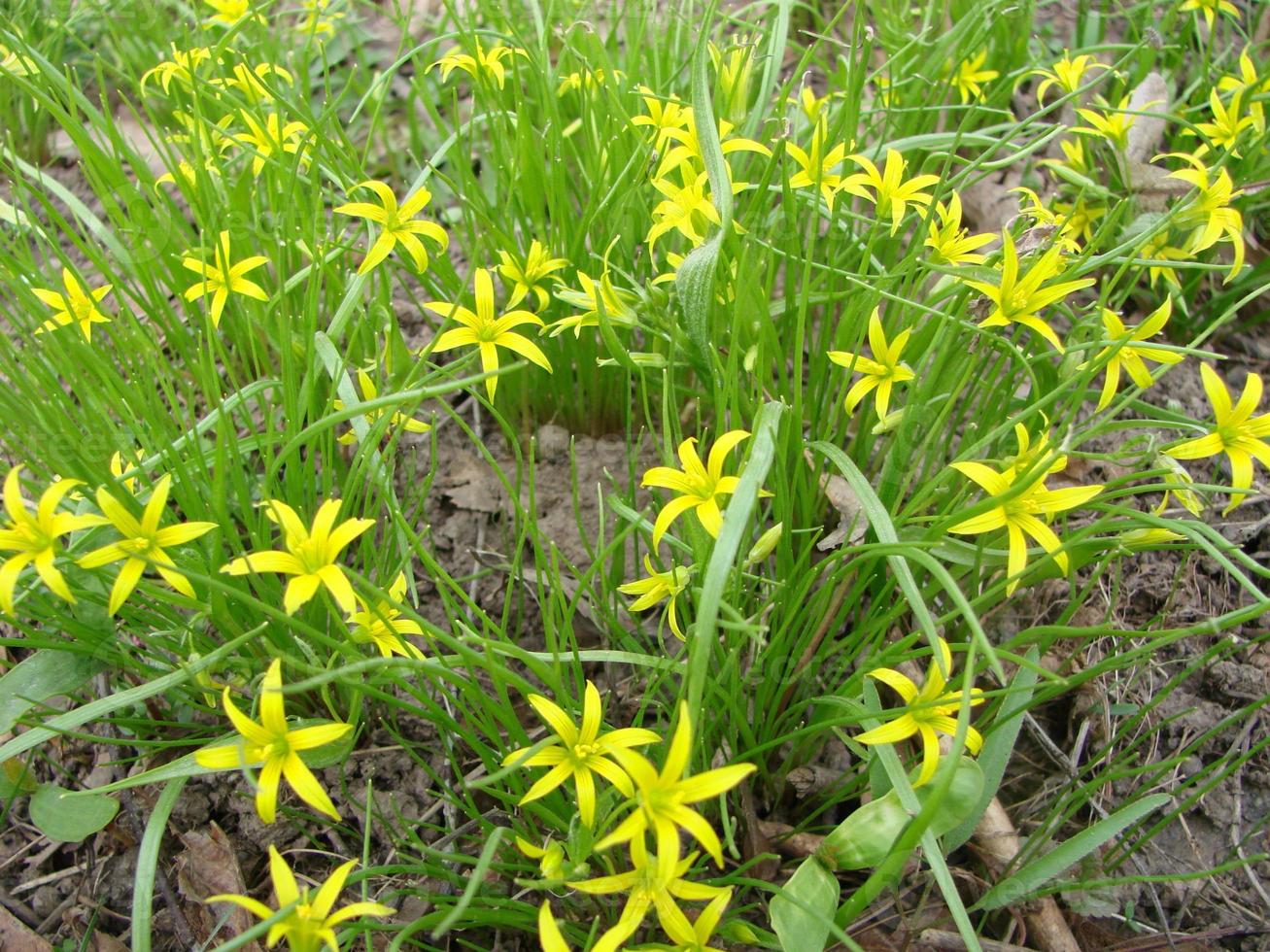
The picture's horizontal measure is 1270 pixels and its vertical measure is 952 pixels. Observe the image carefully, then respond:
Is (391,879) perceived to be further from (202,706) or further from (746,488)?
(746,488)

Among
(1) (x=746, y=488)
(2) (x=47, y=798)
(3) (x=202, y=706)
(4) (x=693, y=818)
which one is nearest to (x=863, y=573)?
(1) (x=746, y=488)

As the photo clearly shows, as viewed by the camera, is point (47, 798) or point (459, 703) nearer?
point (459, 703)

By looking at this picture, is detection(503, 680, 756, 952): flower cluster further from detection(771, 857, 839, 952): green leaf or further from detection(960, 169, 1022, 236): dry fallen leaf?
detection(960, 169, 1022, 236): dry fallen leaf

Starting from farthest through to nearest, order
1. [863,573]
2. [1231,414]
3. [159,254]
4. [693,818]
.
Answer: [159,254] → [863,573] → [1231,414] → [693,818]

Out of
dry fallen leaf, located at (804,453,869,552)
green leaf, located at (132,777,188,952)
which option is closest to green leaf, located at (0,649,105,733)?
green leaf, located at (132,777,188,952)

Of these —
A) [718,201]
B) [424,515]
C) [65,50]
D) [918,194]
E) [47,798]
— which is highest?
[65,50]

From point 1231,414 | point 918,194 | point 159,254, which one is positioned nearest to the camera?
point 1231,414
